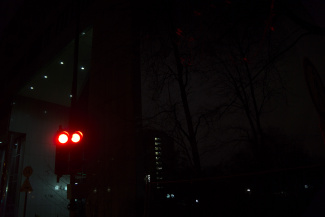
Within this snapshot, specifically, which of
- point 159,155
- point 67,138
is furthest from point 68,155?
point 159,155

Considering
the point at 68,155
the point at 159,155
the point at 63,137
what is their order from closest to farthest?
the point at 68,155 → the point at 63,137 → the point at 159,155

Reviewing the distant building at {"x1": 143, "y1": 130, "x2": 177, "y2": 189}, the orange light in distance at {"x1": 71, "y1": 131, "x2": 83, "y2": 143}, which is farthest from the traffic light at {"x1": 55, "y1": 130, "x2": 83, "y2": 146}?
the distant building at {"x1": 143, "y1": 130, "x2": 177, "y2": 189}

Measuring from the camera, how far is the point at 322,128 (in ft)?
8.22

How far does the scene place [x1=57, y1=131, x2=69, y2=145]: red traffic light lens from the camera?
5.60 m

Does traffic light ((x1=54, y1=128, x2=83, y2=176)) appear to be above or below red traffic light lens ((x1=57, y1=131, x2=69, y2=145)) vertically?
below

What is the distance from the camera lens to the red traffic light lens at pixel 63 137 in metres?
5.60

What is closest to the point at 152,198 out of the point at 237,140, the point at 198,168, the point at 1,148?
the point at 198,168

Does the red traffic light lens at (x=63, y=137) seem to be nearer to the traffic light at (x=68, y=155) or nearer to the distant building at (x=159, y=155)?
the traffic light at (x=68, y=155)

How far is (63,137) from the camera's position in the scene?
5.67m

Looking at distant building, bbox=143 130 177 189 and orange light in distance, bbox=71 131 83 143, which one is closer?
orange light in distance, bbox=71 131 83 143

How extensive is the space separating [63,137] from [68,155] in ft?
1.53

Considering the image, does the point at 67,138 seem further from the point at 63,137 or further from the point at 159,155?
the point at 159,155

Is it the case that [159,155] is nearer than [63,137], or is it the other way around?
[63,137]

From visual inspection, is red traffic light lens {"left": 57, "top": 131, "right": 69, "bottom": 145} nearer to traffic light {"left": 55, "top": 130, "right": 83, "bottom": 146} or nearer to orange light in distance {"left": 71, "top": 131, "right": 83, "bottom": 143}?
traffic light {"left": 55, "top": 130, "right": 83, "bottom": 146}
